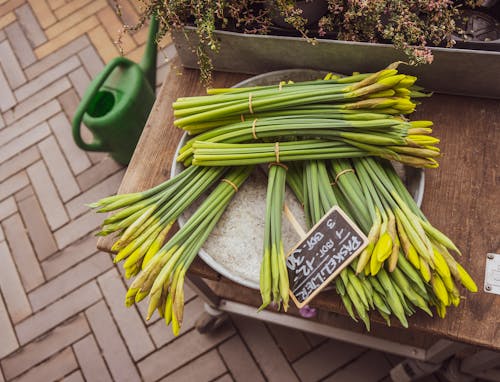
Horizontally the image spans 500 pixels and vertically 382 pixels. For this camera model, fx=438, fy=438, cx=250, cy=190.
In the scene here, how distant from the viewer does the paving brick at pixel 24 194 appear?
7.14 feet

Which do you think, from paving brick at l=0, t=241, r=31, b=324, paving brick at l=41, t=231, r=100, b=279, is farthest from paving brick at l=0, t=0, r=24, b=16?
paving brick at l=41, t=231, r=100, b=279

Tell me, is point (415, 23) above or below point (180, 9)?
below

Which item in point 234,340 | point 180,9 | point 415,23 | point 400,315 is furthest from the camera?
point 234,340

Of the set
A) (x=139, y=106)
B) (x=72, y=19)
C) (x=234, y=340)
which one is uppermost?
(x=72, y=19)

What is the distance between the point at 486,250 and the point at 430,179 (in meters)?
0.20

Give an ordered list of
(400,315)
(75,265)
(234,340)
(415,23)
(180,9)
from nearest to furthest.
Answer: (400,315), (415,23), (180,9), (234,340), (75,265)

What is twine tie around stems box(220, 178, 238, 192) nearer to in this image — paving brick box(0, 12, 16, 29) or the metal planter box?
the metal planter box

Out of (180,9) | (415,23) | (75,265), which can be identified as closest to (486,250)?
(415,23)

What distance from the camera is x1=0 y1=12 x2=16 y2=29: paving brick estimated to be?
8.59 feet

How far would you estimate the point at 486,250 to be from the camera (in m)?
0.98

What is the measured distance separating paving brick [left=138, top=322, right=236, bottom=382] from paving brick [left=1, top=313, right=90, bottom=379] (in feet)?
1.08

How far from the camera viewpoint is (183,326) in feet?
6.02

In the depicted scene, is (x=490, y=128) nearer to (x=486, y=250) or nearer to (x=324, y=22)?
(x=486, y=250)

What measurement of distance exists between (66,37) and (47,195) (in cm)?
97
